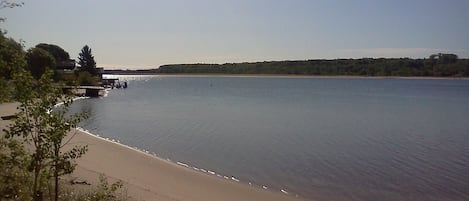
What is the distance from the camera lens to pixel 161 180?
40.2 feet

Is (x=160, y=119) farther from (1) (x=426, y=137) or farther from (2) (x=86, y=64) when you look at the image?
(2) (x=86, y=64)

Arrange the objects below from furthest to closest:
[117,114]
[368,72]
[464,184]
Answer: [368,72] → [117,114] → [464,184]

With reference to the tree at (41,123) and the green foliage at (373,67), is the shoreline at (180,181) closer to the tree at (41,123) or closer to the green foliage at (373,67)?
the tree at (41,123)

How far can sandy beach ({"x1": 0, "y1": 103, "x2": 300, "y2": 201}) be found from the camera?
1070cm

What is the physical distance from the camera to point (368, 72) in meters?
161

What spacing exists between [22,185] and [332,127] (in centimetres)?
2411

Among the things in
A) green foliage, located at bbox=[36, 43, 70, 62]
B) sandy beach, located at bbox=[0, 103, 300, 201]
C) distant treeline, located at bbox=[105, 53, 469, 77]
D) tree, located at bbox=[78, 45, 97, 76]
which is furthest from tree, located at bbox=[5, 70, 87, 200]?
distant treeline, located at bbox=[105, 53, 469, 77]

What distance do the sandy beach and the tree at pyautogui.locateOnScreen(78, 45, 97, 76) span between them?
71.6 m

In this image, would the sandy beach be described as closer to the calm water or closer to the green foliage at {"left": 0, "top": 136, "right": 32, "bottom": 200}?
the calm water

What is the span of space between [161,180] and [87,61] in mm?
78199

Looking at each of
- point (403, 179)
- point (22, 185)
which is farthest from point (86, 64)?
point (22, 185)

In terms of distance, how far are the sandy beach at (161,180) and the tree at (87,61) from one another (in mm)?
71559

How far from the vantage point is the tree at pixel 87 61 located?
8394 centimetres

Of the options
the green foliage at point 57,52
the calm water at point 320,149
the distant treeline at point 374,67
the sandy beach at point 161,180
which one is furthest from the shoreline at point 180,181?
the distant treeline at point 374,67
